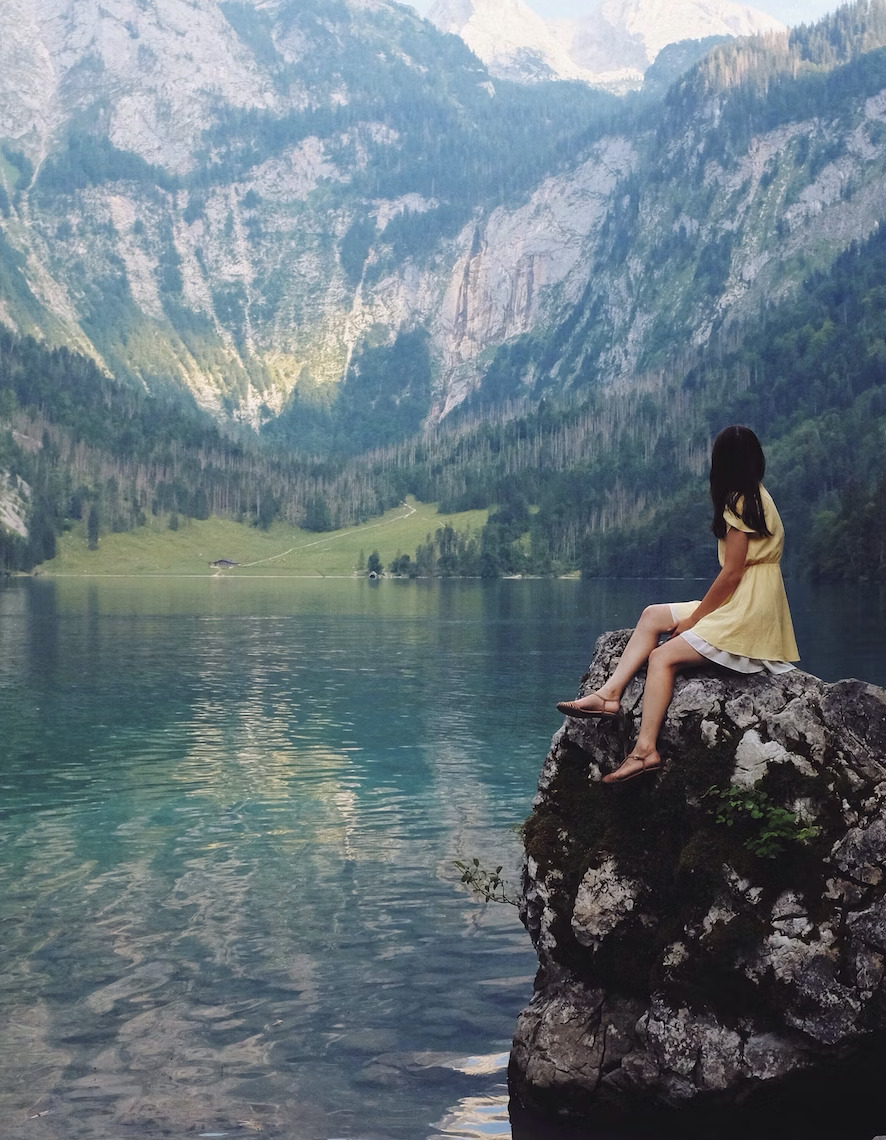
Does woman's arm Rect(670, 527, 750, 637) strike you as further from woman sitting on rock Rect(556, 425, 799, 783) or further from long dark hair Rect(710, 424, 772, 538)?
long dark hair Rect(710, 424, 772, 538)

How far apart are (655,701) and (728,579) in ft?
7.54

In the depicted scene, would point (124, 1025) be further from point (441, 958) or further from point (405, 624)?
point (405, 624)

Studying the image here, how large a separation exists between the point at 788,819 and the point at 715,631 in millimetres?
2814

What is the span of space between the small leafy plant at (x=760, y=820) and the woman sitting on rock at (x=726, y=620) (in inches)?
43.5

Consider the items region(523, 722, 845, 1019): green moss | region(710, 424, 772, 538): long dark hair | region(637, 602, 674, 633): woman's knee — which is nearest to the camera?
region(523, 722, 845, 1019): green moss

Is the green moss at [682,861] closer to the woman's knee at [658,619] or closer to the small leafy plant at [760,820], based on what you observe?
the small leafy plant at [760,820]

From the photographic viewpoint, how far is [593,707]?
18531mm

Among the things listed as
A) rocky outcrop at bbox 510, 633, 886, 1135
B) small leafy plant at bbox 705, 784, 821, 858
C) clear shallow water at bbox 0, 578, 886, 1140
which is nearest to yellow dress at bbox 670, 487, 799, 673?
rocky outcrop at bbox 510, 633, 886, 1135

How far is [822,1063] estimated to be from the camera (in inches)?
640

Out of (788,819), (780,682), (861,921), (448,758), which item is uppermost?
(780,682)

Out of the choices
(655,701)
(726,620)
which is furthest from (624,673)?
(726,620)

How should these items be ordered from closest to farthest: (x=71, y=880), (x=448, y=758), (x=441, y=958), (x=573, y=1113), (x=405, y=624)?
1. (x=573, y=1113)
2. (x=441, y=958)
3. (x=71, y=880)
4. (x=448, y=758)
5. (x=405, y=624)

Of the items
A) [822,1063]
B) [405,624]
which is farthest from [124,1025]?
[405,624]

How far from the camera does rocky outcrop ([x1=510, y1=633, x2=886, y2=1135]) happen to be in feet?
53.5
